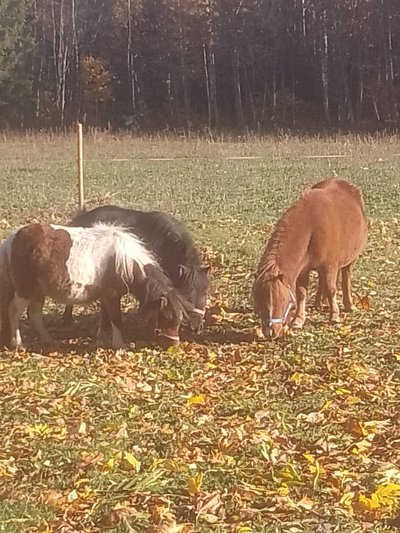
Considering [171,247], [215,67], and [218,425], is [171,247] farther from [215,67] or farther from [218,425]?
[215,67]

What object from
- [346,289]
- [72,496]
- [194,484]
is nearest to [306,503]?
[194,484]

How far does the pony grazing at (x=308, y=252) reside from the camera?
7.40 metres

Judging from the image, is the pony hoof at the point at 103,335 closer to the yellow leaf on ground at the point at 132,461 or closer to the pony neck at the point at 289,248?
the pony neck at the point at 289,248

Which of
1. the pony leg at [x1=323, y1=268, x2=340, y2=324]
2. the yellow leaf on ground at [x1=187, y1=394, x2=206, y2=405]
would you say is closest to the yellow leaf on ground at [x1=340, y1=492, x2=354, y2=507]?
the yellow leaf on ground at [x1=187, y1=394, x2=206, y2=405]

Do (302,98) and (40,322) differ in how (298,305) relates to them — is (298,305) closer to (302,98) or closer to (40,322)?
(40,322)

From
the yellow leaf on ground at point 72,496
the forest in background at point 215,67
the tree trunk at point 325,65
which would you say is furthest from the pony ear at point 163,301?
the tree trunk at point 325,65

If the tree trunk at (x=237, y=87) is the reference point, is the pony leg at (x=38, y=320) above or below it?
below

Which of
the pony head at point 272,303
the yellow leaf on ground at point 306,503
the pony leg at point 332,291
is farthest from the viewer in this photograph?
the pony leg at point 332,291

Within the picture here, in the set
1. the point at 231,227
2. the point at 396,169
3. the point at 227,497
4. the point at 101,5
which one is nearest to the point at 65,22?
the point at 101,5

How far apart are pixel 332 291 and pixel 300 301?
314 mm

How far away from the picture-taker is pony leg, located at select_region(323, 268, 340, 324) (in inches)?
322

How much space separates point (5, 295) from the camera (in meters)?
7.76

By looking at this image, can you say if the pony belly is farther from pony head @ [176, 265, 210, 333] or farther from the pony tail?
pony head @ [176, 265, 210, 333]

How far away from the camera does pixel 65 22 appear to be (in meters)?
55.2
